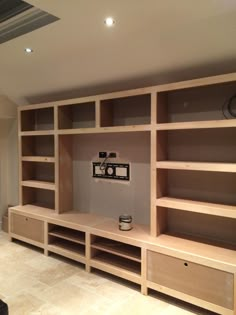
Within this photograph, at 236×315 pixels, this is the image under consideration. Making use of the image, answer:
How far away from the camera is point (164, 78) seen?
9.38 ft

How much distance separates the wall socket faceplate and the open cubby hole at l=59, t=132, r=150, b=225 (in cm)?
6

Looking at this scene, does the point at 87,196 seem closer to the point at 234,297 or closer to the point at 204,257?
the point at 204,257

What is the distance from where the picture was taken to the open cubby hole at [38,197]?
14.0 feet

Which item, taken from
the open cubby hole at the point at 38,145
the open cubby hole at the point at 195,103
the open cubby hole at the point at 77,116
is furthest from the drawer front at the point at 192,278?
the open cubby hole at the point at 38,145

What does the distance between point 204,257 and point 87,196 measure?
→ 1919mm

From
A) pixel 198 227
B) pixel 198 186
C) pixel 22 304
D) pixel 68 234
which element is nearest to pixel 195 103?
pixel 198 186

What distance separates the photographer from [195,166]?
2.48 metres

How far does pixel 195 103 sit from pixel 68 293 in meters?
2.29

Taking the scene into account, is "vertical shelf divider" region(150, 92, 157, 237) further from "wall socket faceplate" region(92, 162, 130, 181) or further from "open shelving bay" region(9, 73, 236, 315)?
"wall socket faceplate" region(92, 162, 130, 181)

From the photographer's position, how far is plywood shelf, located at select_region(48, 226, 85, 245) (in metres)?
3.38

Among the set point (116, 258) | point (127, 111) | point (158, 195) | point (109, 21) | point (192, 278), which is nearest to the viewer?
point (109, 21)

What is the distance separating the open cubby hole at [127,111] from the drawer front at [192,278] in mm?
1507

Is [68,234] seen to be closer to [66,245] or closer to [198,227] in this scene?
[66,245]

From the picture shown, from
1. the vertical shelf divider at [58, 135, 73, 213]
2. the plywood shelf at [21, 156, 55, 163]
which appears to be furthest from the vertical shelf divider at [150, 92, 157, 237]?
the plywood shelf at [21, 156, 55, 163]
